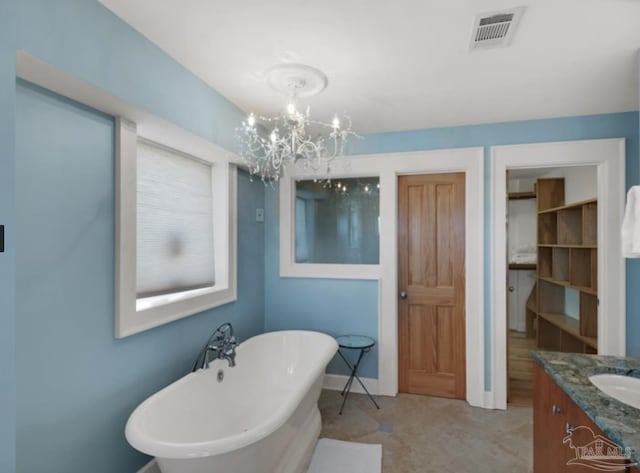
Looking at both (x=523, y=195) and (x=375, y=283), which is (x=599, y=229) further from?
(x=523, y=195)

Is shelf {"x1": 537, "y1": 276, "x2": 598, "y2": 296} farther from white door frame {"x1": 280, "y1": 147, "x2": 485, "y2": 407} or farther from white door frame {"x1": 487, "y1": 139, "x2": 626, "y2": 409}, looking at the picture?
white door frame {"x1": 280, "y1": 147, "x2": 485, "y2": 407}

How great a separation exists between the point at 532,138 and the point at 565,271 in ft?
6.86

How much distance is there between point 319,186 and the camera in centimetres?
358

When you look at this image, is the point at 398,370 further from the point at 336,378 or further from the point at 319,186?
the point at 319,186

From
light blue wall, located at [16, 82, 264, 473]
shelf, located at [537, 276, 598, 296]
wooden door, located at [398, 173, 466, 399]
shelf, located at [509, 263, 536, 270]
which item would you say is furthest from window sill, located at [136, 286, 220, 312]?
shelf, located at [509, 263, 536, 270]

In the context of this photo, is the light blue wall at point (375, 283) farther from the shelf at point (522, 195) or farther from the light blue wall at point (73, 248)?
the shelf at point (522, 195)

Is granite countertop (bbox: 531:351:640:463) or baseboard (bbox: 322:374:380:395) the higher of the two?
granite countertop (bbox: 531:351:640:463)

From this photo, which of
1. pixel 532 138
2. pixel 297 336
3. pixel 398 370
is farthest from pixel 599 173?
pixel 297 336

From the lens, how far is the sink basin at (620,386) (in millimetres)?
1459

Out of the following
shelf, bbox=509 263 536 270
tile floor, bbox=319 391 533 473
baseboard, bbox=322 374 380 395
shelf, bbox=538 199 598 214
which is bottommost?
tile floor, bbox=319 391 533 473

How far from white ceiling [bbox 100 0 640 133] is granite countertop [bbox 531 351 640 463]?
5.34 feet

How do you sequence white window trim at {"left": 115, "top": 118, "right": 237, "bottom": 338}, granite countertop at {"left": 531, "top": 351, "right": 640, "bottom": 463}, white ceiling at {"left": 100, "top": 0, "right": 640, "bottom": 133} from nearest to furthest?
granite countertop at {"left": 531, "top": 351, "right": 640, "bottom": 463} → white ceiling at {"left": 100, "top": 0, "right": 640, "bottom": 133} → white window trim at {"left": 115, "top": 118, "right": 237, "bottom": 338}

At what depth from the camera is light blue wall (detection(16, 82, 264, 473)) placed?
139 cm

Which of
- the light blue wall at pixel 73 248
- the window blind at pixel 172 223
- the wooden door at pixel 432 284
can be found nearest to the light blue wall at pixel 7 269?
the light blue wall at pixel 73 248
